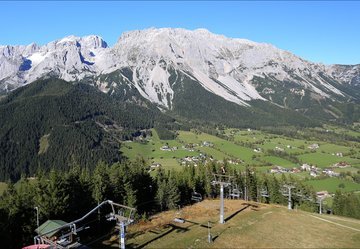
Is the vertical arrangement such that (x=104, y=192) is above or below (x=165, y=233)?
above

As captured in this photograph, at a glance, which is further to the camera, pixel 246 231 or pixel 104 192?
pixel 104 192

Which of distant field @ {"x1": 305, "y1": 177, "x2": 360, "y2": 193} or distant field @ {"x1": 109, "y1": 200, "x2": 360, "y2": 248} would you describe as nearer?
distant field @ {"x1": 109, "y1": 200, "x2": 360, "y2": 248}

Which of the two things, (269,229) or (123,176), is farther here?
(123,176)

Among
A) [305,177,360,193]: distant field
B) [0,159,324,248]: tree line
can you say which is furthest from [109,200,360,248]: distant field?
[305,177,360,193]: distant field

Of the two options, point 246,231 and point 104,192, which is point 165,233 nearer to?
point 246,231

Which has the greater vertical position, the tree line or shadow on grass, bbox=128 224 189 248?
the tree line

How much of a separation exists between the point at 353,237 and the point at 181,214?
37.6 m

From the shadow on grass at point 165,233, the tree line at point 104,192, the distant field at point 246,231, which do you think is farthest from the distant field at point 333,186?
the shadow on grass at point 165,233

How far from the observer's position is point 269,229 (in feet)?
247

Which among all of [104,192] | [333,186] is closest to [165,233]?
[104,192]

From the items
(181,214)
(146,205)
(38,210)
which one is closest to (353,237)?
(181,214)

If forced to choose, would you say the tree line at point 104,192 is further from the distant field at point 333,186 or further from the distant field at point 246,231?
the distant field at point 333,186

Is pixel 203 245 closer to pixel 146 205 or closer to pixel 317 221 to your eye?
pixel 317 221

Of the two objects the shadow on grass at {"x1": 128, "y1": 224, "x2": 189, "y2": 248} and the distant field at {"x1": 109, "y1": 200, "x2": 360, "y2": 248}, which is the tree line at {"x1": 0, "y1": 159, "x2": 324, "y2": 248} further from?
the distant field at {"x1": 109, "y1": 200, "x2": 360, "y2": 248}
